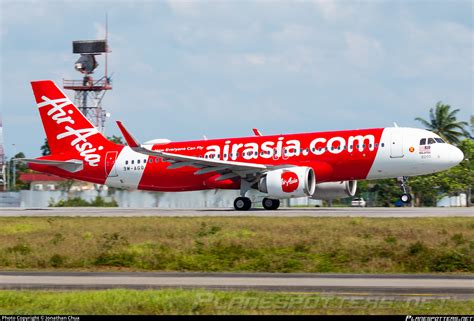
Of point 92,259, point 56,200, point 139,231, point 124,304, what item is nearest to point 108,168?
point 56,200

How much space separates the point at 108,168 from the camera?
168 ft

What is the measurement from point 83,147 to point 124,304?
36.2 m

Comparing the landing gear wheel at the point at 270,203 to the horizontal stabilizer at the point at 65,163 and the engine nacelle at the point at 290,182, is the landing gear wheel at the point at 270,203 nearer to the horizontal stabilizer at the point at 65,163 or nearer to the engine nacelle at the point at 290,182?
the engine nacelle at the point at 290,182

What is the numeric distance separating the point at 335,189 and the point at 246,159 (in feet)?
17.3

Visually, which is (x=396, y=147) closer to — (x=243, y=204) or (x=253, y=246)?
(x=243, y=204)

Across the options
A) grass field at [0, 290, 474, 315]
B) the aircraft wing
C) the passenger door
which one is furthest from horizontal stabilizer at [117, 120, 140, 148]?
grass field at [0, 290, 474, 315]

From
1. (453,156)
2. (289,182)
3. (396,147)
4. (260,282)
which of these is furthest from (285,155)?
(260,282)

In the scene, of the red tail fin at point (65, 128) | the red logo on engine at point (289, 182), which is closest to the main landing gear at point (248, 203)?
the red logo on engine at point (289, 182)

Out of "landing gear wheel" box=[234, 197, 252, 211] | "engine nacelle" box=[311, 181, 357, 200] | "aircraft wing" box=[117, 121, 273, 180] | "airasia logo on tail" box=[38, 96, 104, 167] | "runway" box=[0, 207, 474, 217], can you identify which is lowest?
"runway" box=[0, 207, 474, 217]

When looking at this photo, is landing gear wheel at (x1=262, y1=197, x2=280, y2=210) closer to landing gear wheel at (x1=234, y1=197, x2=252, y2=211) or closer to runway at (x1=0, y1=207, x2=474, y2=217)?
runway at (x1=0, y1=207, x2=474, y2=217)

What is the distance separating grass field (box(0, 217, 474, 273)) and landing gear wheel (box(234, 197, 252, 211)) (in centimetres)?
1114

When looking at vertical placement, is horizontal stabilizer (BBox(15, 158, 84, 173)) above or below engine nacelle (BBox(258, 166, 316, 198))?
above

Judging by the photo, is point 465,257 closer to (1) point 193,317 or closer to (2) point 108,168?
(1) point 193,317

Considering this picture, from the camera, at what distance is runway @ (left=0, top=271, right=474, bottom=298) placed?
18.1 m
